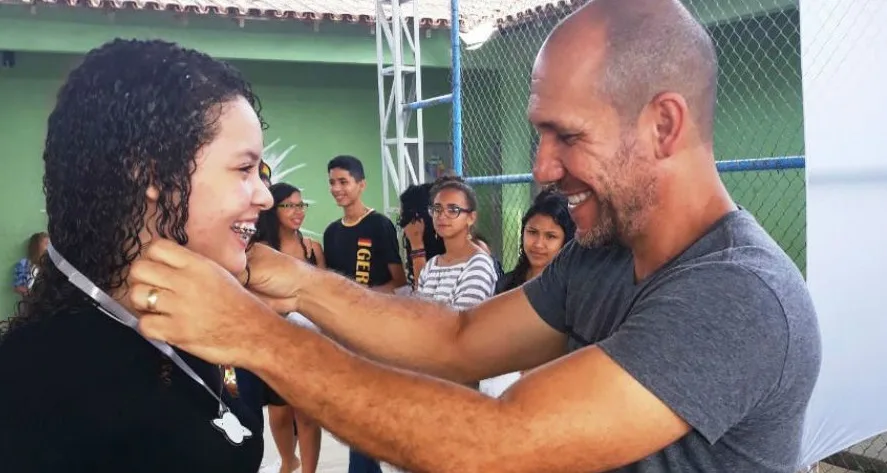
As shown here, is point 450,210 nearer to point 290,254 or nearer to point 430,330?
point 290,254

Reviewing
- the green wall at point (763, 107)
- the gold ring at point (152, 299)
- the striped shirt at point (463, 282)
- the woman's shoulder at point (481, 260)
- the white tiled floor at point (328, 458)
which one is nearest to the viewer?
the gold ring at point (152, 299)

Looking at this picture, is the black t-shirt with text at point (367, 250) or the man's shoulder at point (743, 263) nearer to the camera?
the man's shoulder at point (743, 263)

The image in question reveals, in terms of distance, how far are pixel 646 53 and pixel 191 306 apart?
883 mm

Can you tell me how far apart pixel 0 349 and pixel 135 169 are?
1.20 feet

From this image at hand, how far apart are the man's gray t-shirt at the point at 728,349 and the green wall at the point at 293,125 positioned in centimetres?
786

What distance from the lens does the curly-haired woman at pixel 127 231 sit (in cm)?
135

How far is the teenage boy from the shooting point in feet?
17.1

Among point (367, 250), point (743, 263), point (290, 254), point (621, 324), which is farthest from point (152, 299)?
point (367, 250)

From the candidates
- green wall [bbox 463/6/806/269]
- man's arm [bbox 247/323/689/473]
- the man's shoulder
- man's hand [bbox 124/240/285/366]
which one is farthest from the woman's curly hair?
green wall [bbox 463/6/806/269]

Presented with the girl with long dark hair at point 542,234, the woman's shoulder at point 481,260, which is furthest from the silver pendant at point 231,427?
the woman's shoulder at point 481,260

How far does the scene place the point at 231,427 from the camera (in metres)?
1.52

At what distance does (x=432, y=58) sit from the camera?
860 cm

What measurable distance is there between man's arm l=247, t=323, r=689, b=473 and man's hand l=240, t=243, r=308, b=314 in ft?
2.20

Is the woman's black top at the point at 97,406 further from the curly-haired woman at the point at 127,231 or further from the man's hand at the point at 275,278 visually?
the man's hand at the point at 275,278
